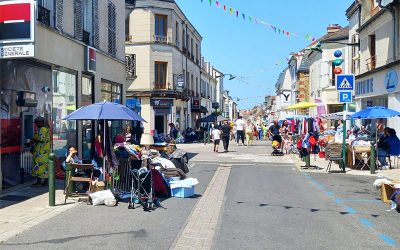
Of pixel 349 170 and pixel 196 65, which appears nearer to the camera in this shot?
pixel 349 170

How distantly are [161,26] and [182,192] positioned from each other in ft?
86.7

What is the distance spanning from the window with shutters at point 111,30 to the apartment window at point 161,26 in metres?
16.4

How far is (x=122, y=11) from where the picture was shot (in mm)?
19109

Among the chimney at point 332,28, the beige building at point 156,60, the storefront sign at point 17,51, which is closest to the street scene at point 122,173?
the storefront sign at point 17,51

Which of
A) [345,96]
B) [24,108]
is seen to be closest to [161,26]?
[345,96]

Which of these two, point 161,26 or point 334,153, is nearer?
point 334,153

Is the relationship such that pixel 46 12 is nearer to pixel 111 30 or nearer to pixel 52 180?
pixel 52 180

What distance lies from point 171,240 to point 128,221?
4.65ft

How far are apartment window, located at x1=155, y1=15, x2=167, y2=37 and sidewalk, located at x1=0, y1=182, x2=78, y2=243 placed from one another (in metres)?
25.0

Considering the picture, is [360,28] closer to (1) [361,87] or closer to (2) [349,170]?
(1) [361,87]

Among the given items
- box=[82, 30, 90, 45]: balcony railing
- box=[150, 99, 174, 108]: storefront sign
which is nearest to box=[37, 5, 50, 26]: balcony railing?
box=[82, 30, 90, 45]: balcony railing

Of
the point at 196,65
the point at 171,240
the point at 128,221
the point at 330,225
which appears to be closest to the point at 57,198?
the point at 128,221

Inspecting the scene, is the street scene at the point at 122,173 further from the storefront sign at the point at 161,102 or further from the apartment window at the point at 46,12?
the storefront sign at the point at 161,102

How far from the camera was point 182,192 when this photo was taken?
32.6 feet
